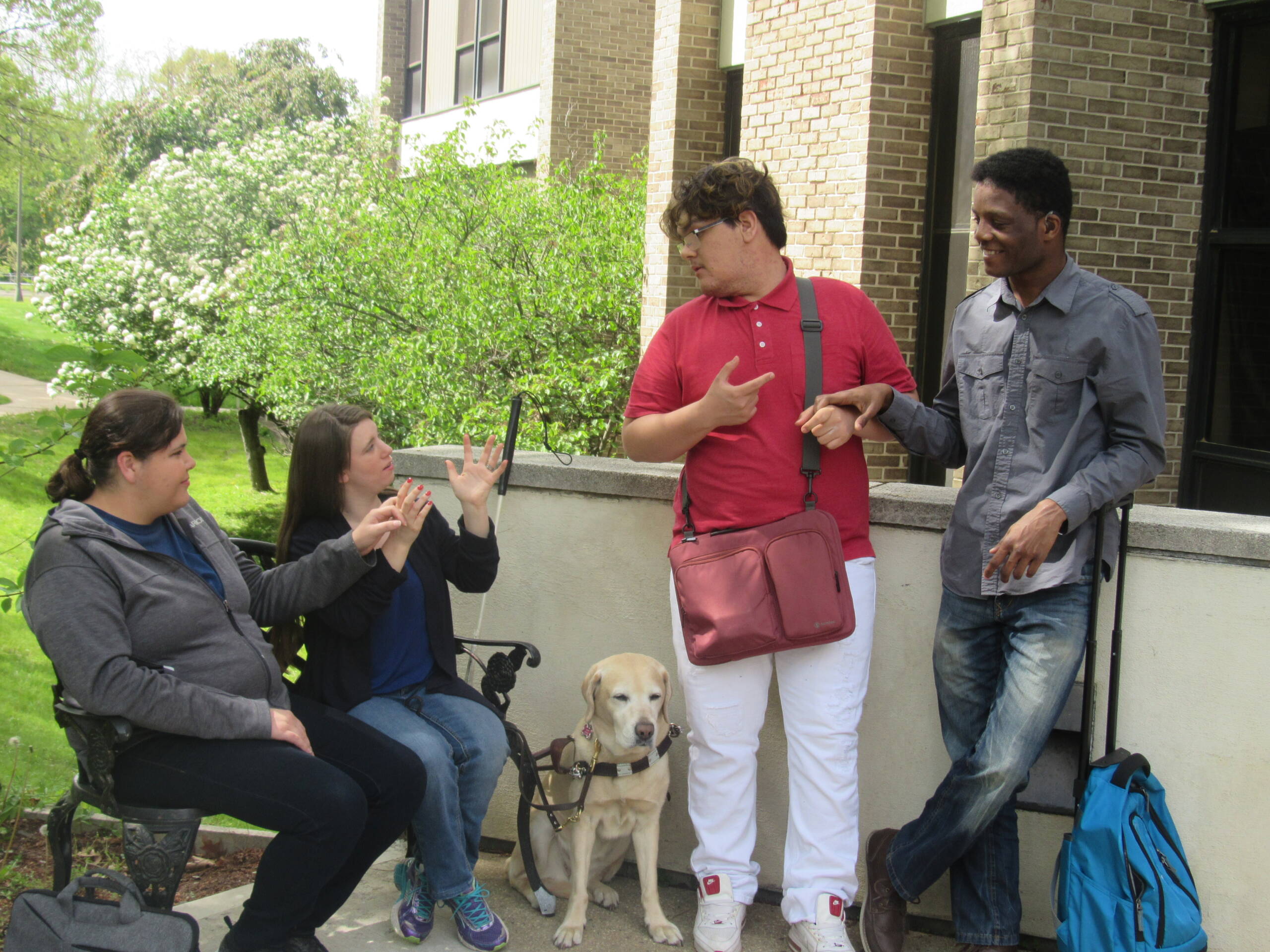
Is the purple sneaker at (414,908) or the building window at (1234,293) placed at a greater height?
the building window at (1234,293)

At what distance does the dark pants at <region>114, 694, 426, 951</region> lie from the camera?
2.83m

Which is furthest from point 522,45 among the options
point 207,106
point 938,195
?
point 207,106

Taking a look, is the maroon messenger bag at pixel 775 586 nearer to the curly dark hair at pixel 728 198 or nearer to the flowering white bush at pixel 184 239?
the curly dark hair at pixel 728 198

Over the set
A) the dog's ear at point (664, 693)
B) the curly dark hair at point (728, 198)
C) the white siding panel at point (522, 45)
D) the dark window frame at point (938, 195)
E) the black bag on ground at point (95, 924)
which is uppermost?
the white siding panel at point (522, 45)

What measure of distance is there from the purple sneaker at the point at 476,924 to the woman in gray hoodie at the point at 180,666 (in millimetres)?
417

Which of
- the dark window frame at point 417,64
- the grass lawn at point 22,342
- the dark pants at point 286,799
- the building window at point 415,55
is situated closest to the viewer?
the dark pants at point 286,799

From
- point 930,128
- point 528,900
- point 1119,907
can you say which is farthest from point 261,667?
point 930,128

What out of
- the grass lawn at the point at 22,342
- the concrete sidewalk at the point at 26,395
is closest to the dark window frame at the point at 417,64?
the grass lawn at the point at 22,342

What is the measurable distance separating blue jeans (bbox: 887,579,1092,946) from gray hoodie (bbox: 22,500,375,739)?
68.6 inches

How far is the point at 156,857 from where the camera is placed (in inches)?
110

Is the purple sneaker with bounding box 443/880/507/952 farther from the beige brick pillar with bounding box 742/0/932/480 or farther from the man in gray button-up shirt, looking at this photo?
the beige brick pillar with bounding box 742/0/932/480

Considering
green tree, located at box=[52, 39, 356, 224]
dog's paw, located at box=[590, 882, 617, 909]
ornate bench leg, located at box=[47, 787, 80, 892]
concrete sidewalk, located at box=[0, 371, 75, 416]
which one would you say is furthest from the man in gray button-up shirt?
green tree, located at box=[52, 39, 356, 224]

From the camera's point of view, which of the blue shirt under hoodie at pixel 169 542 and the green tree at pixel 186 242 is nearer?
the blue shirt under hoodie at pixel 169 542

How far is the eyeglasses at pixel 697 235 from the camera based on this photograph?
10.6 feet
